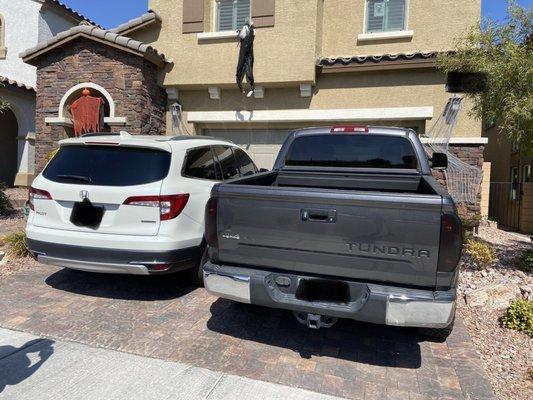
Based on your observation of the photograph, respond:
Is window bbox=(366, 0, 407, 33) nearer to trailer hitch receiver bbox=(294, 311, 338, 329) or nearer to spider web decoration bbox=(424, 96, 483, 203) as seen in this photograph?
spider web decoration bbox=(424, 96, 483, 203)

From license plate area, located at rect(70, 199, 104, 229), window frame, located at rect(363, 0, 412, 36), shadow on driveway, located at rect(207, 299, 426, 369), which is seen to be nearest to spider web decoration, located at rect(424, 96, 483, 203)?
window frame, located at rect(363, 0, 412, 36)

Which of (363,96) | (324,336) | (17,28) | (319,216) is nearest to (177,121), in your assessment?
(363,96)

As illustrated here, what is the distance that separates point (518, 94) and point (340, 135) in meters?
2.30

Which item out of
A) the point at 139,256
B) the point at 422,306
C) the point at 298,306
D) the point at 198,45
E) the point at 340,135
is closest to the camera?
the point at 422,306

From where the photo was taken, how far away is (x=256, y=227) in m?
3.35

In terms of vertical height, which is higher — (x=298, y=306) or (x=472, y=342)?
(x=298, y=306)

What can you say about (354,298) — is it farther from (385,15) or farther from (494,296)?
(385,15)

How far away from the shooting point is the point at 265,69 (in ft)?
29.7

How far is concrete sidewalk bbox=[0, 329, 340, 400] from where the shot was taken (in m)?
2.96

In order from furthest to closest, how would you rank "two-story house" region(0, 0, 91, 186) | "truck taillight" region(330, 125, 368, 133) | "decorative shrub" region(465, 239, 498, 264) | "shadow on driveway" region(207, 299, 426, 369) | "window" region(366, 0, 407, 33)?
"two-story house" region(0, 0, 91, 186) < "window" region(366, 0, 407, 33) < "decorative shrub" region(465, 239, 498, 264) < "truck taillight" region(330, 125, 368, 133) < "shadow on driveway" region(207, 299, 426, 369)

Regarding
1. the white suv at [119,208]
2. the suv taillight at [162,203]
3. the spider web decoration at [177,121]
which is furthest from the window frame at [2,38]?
the suv taillight at [162,203]

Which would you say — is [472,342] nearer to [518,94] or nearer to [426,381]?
[426,381]

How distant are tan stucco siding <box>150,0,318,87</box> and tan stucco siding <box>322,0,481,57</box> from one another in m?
1.02

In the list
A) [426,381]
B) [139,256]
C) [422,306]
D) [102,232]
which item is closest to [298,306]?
[422,306]
